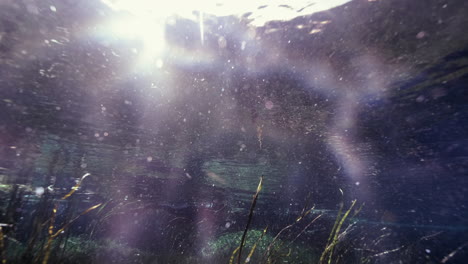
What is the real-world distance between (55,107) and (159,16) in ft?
26.1

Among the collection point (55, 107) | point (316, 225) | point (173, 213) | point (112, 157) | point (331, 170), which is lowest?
point (316, 225)

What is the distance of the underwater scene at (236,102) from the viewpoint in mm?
5801

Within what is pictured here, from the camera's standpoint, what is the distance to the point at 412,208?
90.4ft

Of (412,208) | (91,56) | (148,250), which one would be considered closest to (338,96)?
(91,56)

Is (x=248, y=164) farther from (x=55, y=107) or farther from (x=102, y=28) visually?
(x=102, y=28)

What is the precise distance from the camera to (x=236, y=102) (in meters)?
9.84

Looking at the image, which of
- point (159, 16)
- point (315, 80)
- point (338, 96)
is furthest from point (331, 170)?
point (159, 16)

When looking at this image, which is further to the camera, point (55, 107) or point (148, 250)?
point (148, 250)

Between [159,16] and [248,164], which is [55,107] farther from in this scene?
[248,164]

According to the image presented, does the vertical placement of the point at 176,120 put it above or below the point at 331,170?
above

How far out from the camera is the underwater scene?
19.0 feet

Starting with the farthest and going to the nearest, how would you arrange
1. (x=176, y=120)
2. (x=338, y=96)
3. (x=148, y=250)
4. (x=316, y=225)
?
(x=316, y=225) < (x=148, y=250) < (x=176, y=120) < (x=338, y=96)

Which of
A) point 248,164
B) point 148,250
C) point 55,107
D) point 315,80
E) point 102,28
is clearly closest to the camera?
point 102,28

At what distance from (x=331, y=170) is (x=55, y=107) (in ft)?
55.6
